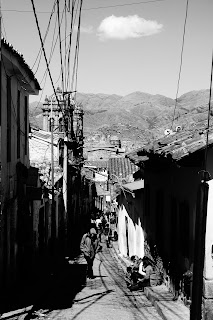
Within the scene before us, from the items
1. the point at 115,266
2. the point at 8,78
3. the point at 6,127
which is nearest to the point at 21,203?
the point at 6,127

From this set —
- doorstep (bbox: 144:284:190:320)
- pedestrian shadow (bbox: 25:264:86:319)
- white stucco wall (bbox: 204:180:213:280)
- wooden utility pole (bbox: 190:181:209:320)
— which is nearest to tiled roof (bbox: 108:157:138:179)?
pedestrian shadow (bbox: 25:264:86:319)

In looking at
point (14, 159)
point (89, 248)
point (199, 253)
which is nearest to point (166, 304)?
point (89, 248)

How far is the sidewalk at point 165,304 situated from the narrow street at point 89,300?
0.16 meters

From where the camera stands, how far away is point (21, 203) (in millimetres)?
15766

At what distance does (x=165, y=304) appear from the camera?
1126 centimetres

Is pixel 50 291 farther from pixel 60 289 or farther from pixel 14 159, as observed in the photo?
pixel 14 159

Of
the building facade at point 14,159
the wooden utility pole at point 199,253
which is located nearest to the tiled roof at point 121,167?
the building facade at point 14,159

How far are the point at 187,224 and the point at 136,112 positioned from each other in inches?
6162

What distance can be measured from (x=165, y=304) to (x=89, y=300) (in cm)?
191

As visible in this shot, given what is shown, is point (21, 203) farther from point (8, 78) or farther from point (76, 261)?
point (76, 261)

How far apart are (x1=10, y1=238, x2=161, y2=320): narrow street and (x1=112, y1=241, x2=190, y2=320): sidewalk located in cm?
16

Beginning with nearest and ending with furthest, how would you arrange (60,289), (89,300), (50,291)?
(89,300) < (50,291) < (60,289)

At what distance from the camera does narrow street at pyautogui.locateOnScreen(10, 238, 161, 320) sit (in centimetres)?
1033

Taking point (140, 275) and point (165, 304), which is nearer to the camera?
point (165, 304)
